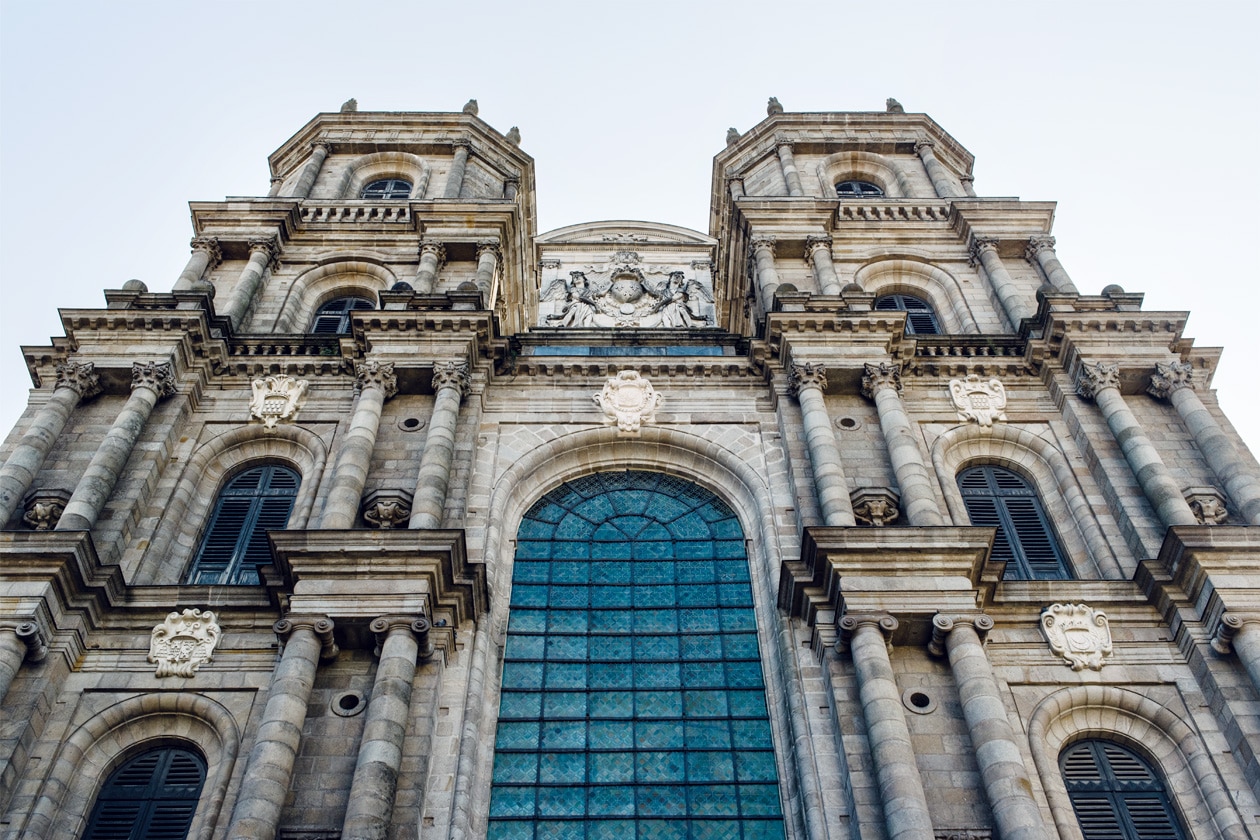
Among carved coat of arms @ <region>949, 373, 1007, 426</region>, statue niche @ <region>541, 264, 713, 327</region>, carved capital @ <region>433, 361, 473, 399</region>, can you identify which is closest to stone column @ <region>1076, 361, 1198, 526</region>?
carved coat of arms @ <region>949, 373, 1007, 426</region>

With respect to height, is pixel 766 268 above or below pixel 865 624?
above

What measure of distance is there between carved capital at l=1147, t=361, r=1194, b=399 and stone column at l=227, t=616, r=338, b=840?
16.1 metres

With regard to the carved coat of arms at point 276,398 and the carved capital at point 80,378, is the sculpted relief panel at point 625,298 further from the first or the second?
the carved capital at point 80,378

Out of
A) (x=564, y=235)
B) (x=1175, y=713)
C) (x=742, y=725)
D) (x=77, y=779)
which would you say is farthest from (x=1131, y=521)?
(x=564, y=235)

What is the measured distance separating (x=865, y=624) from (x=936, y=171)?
793 inches

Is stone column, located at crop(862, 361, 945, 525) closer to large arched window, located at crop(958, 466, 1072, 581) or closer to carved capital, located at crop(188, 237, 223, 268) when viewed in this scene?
large arched window, located at crop(958, 466, 1072, 581)

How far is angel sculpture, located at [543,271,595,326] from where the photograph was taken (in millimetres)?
30438

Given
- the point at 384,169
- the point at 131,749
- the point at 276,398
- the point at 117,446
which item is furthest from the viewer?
the point at 384,169

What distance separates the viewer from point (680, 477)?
2375 centimetres

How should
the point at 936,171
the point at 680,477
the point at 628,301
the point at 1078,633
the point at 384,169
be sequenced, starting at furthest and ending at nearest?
1. the point at 384,169
2. the point at 936,171
3. the point at 628,301
4. the point at 680,477
5. the point at 1078,633

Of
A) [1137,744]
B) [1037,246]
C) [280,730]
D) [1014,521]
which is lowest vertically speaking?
[280,730]

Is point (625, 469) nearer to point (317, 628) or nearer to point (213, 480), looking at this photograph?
point (213, 480)

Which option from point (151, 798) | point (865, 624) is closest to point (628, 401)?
point (865, 624)

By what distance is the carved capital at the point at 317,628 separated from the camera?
690 inches
